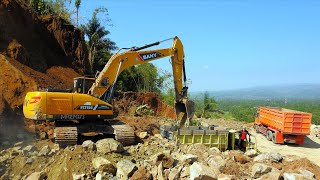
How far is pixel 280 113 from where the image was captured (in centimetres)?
1984

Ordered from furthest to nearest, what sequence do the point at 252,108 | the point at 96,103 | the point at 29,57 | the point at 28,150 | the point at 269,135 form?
1. the point at 252,108
2. the point at 269,135
3. the point at 29,57
4. the point at 96,103
5. the point at 28,150

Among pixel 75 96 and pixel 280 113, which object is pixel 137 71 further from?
pixel 75 96

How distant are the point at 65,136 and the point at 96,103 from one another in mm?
1742

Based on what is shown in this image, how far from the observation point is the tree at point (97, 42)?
31489 mm

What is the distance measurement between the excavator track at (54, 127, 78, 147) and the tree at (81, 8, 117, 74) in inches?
738

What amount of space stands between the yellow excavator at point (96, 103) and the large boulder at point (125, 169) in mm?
2836

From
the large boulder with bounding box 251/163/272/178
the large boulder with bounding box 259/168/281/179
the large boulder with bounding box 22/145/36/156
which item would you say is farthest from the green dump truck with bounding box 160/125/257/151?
the large boulder with bounding box 22/145/36/156

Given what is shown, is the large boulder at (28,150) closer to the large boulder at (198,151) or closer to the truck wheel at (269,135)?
the large boulder at (198,151)

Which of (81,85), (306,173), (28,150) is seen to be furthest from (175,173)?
(81,85)

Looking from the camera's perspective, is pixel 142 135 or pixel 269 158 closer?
pixel 269 158

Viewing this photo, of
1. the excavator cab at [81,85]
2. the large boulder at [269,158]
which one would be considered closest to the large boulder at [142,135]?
the excavator cab at [81,85]

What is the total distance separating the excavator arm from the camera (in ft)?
44.9

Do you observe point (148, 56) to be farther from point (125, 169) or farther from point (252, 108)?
point (252, 108)

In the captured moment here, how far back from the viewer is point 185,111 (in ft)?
49.4
